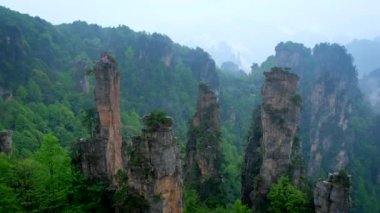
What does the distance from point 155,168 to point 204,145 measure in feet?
A: 72.2

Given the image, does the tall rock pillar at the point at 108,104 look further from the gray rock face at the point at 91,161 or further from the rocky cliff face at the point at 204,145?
the rocky cliff face at the point at 204,145

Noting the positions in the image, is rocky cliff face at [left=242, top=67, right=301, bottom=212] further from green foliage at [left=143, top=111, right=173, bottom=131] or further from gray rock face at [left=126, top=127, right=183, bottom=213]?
green foliage at [left=143, top=111, right=173, bottom=131]

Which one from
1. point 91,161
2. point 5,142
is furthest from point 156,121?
point 5,142

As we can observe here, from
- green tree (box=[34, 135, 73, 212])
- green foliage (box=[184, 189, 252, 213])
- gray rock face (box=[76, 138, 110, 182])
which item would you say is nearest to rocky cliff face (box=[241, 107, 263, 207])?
green foliage (box=[184, 189, 252, 213])

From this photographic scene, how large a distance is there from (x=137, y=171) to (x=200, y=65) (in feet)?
302

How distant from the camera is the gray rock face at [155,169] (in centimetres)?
3147

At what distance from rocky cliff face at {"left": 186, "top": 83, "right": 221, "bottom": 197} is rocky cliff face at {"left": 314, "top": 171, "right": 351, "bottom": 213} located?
56.6ft

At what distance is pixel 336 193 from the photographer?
118 ft

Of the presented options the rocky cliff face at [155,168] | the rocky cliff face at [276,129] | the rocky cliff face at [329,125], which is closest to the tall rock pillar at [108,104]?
the rocky cliff face at [155,168]

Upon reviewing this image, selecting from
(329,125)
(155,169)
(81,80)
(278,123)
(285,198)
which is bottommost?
A: (285,198)

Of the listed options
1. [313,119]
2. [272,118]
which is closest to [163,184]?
[272,118]

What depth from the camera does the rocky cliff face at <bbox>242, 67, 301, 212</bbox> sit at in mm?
45594

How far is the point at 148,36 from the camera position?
12125 centimetres

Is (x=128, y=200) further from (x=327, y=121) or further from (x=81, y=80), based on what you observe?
(x=327, y=121)
